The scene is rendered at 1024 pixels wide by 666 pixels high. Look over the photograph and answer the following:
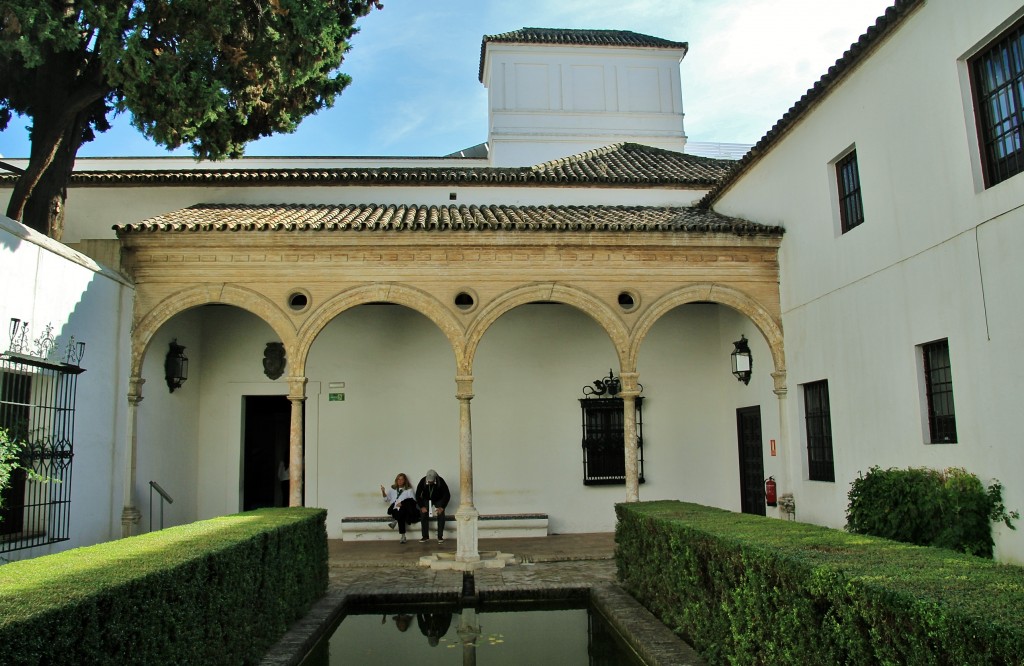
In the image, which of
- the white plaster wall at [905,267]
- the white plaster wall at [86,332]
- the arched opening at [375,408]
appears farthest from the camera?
the arched opening at [375,408]

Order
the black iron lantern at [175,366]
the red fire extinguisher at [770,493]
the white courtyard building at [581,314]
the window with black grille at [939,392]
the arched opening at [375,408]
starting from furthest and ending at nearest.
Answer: the arched opening at [375,408]
the black iron lantern at [175,366]
the red fire extinguisher at [770,493]
the window with black grille at [939,392]
the white courtyard building at [581,314]

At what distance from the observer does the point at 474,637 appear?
6840 millimetres

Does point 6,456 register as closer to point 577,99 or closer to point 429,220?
point 429,220

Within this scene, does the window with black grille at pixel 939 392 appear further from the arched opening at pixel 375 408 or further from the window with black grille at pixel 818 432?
the arched opening at pixel 375 408

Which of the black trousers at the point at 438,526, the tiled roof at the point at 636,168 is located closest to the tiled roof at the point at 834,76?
the tiled roof at the point at 636,168

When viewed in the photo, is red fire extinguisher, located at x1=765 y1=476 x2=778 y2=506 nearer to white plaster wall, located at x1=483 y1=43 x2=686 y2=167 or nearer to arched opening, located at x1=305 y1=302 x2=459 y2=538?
arched opening, located at x1=305 y1=302 x2=459 y2=538

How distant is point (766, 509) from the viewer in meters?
11.3

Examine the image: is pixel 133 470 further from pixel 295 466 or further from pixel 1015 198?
pixel 1015 198

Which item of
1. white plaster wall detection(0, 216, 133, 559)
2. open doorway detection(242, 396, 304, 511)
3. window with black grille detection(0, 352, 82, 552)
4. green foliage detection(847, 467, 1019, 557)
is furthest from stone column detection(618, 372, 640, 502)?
window with black grille detection(0, 352, 82, 552)

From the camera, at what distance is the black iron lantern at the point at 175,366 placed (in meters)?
11.4

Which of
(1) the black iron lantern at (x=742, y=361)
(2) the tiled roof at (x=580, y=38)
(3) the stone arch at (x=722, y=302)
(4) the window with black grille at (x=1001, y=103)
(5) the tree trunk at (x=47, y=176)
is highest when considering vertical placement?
(2) the tiled roof at (x=580, y=38)

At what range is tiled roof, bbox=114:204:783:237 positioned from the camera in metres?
10.2

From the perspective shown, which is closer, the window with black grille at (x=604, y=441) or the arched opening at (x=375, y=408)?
the arched opening at (x=375, y=408)

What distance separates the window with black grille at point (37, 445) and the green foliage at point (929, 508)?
25.4ft
